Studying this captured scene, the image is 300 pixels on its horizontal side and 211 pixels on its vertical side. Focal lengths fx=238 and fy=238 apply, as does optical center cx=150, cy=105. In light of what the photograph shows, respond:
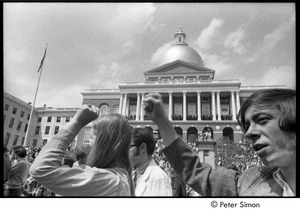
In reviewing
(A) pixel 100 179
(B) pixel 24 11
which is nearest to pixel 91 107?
(A) pixel 100 179

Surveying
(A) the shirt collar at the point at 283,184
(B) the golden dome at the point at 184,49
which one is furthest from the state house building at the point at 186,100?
(A) the shirt collar at the point at 283,184

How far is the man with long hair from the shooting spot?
1.49 meters

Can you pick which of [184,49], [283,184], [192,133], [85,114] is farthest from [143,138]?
[192,133]

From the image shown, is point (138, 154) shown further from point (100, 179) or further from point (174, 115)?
point (174, 115)

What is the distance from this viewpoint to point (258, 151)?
152cm

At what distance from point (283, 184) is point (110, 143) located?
4.06 ft

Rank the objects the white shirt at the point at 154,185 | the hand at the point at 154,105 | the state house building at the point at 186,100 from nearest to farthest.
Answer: the hand at the point at 154,105 < the white shirt at the point at 154,185 < the state house building at the point at 186,100

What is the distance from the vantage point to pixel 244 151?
54.1 feet

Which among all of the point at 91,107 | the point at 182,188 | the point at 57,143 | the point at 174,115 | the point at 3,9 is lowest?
the point at 182,188

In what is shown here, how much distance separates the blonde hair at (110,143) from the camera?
1.81 meters

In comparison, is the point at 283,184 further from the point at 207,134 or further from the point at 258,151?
the point at 207,134

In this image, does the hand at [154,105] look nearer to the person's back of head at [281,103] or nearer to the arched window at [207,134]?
the person's back of head at [281,103]

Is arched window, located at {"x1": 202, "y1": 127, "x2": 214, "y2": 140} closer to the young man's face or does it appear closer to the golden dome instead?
the golden dome
